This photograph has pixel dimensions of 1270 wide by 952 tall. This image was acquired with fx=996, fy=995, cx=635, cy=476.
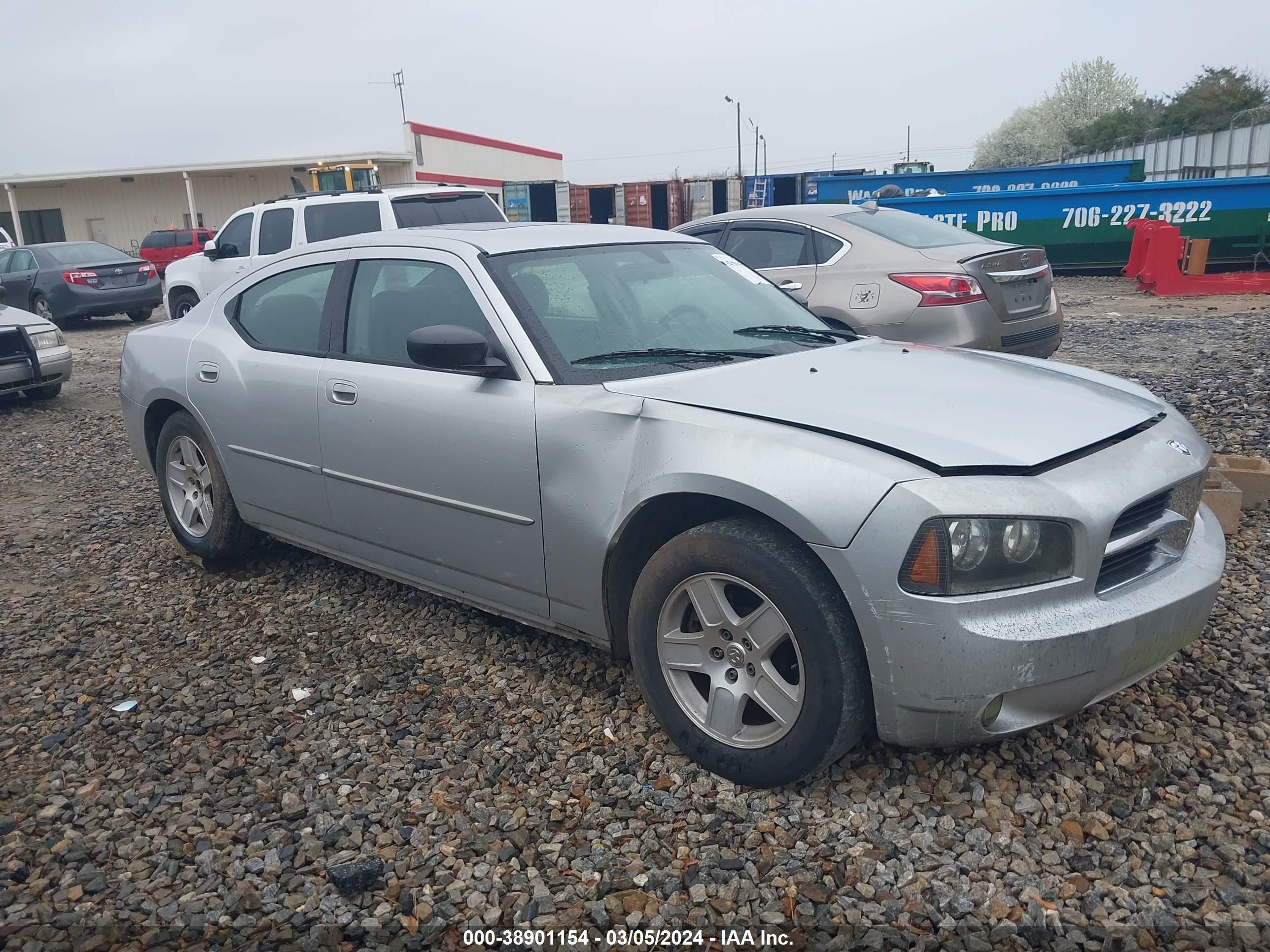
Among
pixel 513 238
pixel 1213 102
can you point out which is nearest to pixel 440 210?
pixel 513 238

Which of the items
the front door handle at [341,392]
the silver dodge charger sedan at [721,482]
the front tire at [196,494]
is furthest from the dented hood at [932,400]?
the front tire at [196,494]

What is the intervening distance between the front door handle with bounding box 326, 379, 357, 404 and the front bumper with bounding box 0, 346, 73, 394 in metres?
7.57

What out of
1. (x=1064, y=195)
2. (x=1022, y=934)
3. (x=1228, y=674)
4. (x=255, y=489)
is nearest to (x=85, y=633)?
(x=255, y=489)

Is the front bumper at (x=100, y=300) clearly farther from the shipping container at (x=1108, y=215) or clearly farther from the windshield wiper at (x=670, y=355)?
the windshield wiper at (x=670, y=355)

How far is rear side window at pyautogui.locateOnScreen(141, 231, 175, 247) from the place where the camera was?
95.9 ft

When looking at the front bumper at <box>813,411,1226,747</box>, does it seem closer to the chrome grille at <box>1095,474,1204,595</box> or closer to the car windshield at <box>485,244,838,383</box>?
the chrome grille at <box>1095,474,1204,595</box>

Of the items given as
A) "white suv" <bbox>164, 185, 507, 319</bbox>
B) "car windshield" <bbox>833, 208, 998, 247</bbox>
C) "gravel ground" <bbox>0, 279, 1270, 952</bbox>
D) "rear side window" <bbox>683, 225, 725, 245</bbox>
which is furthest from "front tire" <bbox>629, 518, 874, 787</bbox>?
"white suv" <bbox>164, 185, 507, 319</bbox>

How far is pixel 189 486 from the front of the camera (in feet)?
16.7

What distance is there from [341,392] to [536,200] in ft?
97.0

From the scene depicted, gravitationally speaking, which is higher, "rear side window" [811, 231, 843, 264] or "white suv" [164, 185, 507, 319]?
"white suv" [164, 185, 507, 319]

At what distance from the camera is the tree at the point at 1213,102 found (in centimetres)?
4356

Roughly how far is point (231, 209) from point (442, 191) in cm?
3513

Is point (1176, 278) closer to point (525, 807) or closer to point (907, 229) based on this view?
point (907, 229)

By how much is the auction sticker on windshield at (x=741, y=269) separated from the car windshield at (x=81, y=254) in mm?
16731
